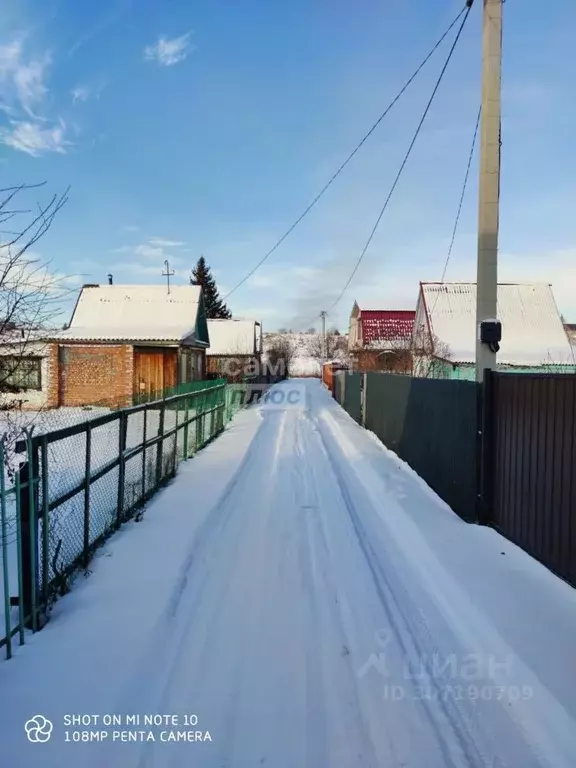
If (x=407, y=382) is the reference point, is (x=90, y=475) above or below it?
below

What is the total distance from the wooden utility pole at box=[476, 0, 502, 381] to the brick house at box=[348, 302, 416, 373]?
14.6m

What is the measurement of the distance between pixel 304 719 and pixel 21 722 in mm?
1363

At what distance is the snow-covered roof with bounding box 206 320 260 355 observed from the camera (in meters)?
38.1

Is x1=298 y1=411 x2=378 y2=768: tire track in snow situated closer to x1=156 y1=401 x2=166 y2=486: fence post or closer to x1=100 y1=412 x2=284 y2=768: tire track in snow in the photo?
x1=100 y1=412 x2=284 y2=768: tire track in snow

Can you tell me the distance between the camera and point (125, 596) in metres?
3.70

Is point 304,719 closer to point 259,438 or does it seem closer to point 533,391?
point 533,391

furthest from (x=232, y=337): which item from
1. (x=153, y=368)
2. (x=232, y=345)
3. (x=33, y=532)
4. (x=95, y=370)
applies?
(x=33, y=532)

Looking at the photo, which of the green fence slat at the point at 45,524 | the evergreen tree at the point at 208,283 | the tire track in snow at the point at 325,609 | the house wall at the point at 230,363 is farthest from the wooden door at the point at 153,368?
the evergreen tree at the point at 208,283

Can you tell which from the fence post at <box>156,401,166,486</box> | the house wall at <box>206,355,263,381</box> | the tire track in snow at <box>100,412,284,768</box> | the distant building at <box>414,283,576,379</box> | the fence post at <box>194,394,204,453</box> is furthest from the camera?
the house wall at <box>206,355,263,381</box>

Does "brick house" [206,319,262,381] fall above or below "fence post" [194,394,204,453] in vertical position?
above

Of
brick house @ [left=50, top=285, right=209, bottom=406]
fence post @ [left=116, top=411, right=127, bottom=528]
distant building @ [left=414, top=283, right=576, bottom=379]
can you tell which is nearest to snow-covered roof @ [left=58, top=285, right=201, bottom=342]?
brick house @ [left=50, top=285, right=209, bottom=406]

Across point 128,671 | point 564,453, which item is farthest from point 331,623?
point 564,453

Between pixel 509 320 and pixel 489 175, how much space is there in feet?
66.5

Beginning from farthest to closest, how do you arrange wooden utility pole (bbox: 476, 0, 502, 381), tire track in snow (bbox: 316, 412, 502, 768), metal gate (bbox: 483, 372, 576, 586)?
1. wooden utility pole (bbox: 476, 0, 502, 381)
2. metal gate (bbox: 483, 372, 576, 586)
3. tire track in snow (bbox: 316, 412, 502, 768)
